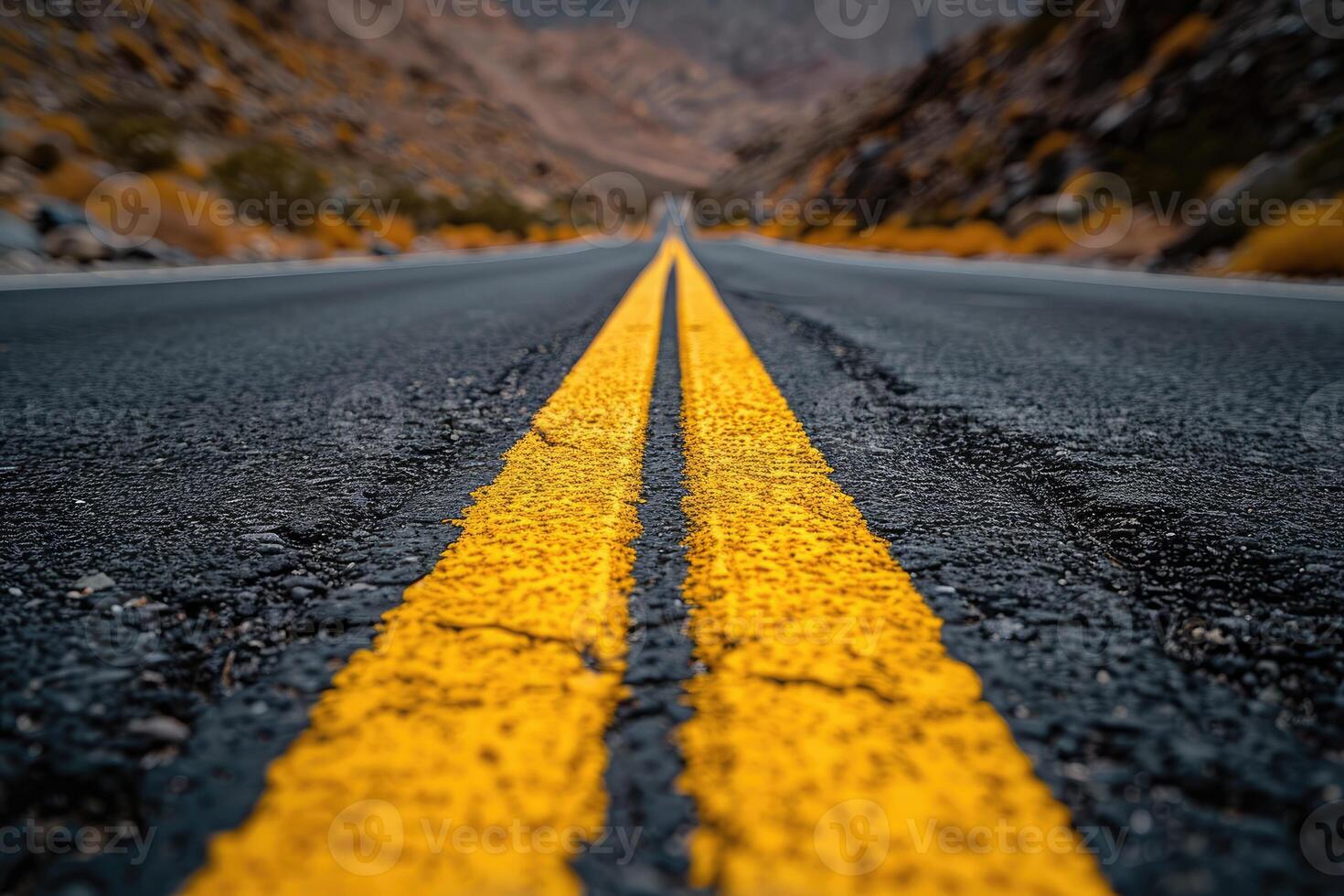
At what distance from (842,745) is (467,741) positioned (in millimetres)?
322

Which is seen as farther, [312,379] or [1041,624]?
[312,379]

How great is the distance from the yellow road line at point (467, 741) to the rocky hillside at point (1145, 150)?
888cm

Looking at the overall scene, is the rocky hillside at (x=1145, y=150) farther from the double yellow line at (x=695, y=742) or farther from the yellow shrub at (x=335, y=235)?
the yellow shrub at (x=335, y=235)

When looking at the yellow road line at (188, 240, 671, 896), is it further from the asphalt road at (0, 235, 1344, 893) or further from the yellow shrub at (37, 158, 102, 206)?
the yellow shrub at (37, 158, 102, 206)

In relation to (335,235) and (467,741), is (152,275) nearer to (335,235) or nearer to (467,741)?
(335,235)

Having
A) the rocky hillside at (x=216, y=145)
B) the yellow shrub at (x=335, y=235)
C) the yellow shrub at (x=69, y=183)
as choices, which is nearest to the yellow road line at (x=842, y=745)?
the rocky hillside at (x=216, y=145)

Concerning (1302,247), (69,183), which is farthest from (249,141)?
(1302,247)

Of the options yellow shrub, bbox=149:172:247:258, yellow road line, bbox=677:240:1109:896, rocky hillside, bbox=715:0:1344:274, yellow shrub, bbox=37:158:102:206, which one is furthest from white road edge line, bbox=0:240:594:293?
rocky hillside, bbox=715:0:1344:274

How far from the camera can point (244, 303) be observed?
4.43 metres

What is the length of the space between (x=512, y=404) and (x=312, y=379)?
0.75 meters

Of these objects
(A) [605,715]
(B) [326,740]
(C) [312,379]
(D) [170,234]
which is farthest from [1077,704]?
(D) [170,234]

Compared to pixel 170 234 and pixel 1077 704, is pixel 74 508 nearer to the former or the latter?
pixel 1077 704

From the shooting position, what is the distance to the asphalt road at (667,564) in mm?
567

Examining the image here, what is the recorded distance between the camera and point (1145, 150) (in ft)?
41.3
